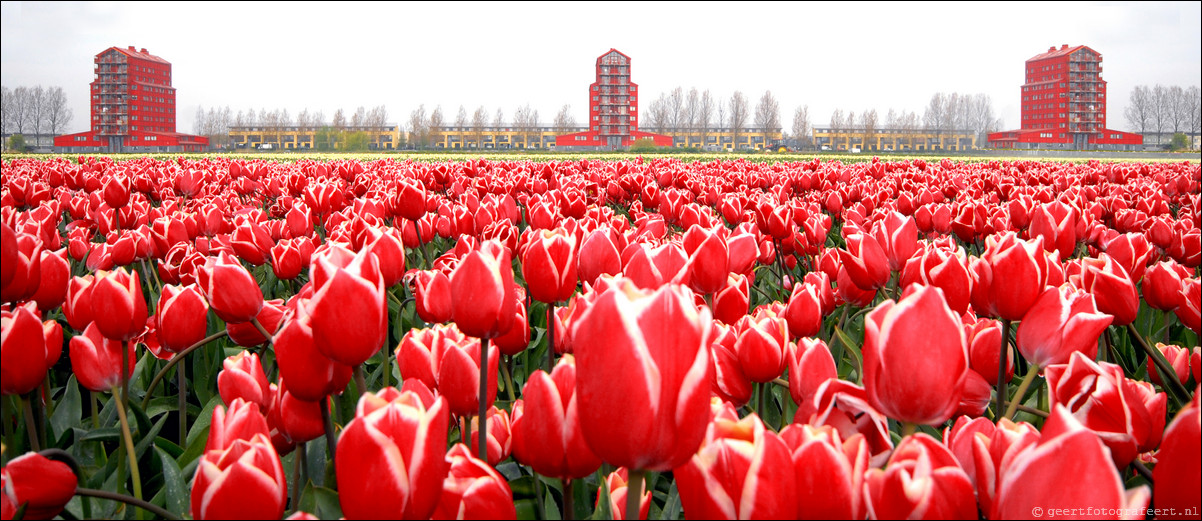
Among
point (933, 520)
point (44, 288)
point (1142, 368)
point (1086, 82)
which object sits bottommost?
point (1142, 368)

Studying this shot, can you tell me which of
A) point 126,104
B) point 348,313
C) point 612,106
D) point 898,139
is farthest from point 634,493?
point 898,139

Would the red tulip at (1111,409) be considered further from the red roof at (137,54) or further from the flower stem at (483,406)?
the red roof at (137,54)

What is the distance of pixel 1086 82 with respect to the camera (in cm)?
10394

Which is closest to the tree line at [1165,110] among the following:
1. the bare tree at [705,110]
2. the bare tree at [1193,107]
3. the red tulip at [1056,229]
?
the bare tree at [1193,107]

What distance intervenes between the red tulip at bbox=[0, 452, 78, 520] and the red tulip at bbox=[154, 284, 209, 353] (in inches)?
25.1

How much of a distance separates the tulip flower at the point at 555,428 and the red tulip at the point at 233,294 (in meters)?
0.80

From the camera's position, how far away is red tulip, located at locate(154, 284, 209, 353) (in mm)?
1537

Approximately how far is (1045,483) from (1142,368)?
203 cm

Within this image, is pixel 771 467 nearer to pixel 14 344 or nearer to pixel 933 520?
pixel 933 520

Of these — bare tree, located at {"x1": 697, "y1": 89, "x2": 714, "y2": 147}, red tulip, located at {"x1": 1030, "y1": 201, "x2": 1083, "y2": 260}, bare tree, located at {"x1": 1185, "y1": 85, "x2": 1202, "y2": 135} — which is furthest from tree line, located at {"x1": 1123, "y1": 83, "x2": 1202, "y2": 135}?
red tulip, located at {"x1": 1030, "y1": 201, "x2": 1083, "y2": 260}

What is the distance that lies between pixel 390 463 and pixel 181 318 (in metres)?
1.07

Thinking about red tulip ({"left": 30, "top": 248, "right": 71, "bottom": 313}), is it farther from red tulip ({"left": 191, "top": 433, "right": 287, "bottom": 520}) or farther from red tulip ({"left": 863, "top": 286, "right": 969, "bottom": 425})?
red tulip ({"left": 863, "top": 286, "right": 969, "bottom": 425})

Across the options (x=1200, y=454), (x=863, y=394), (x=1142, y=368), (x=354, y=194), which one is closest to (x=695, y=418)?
(x=863, y=394)

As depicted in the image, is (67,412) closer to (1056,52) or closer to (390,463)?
(390,463)
